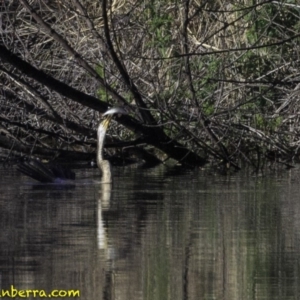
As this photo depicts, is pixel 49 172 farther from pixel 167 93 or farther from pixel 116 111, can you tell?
pixel 167 93

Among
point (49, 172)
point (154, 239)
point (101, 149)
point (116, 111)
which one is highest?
point (116, 111)

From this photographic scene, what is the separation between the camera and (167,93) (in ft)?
45.6

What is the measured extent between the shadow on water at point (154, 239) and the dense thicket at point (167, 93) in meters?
1.58

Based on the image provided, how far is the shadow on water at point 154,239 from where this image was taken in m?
6.62

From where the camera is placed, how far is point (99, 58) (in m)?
13.8

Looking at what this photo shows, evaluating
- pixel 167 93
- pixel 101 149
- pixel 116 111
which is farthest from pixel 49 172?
pixel 167 93

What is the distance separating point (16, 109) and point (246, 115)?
2.50m

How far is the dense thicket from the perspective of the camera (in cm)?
1338

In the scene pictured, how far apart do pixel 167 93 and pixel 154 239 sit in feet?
19.5

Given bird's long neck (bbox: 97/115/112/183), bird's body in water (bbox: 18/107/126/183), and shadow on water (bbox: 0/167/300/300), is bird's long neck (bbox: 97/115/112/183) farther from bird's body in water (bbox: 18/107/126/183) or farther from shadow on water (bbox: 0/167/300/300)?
shadow on water (bbox: 0/167/300/300)

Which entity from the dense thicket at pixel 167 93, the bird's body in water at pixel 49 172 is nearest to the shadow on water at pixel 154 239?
the bird's body in water at pixel 49 172

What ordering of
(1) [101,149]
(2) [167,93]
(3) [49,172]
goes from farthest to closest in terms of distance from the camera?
(2) [167,93] < (1) [101,149] < (3) [49,172]

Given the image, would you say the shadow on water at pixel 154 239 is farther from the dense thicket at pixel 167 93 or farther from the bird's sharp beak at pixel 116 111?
the dense thicket at pixel 167 93

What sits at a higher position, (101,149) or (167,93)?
(167,93)
